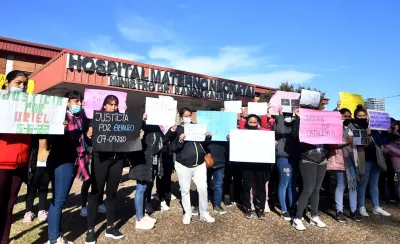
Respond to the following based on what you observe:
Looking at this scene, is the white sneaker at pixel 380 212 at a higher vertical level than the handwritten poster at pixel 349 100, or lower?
lower

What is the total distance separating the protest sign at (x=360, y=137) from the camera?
575cm

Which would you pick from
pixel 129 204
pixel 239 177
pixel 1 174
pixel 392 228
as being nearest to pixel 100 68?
pixel 129 204

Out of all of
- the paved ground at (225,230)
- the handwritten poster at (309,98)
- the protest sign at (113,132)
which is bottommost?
the paved ground at (225,230)

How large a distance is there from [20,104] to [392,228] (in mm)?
6678

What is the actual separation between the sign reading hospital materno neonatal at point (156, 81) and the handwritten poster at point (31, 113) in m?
13.1

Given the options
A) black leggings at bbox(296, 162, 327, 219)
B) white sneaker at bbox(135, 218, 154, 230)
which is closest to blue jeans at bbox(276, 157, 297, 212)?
black leggings at bbox(296, 162, 327, 219)

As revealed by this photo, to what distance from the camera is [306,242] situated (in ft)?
14.9

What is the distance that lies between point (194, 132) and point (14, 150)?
9.56ft

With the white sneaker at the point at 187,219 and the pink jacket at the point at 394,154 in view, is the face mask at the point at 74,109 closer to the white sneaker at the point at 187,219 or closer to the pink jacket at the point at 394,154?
the white sneaker at the point at 187,219

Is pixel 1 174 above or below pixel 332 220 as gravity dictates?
above

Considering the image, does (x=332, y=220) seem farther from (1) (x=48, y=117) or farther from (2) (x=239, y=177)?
(1) (x=48, y=117)

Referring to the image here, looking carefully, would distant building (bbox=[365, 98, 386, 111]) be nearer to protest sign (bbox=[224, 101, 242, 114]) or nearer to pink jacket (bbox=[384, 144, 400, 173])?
pink jacket (bbox=[384, 144, 400, 173])

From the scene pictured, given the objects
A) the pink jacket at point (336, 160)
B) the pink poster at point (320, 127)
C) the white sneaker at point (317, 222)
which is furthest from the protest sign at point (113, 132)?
the pink jacket at point (336, 160)

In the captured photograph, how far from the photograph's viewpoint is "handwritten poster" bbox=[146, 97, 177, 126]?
509cm
